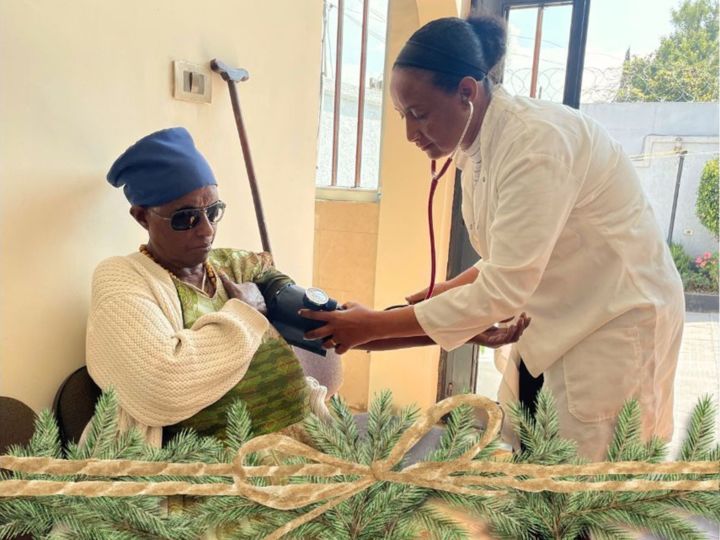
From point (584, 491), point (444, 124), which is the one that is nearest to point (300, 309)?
point (444, 124)

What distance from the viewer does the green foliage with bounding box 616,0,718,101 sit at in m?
1.57

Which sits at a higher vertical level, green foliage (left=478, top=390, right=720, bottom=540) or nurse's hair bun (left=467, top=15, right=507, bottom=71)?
nurse's hair bun (left=467, top=15, right=507, bottom=71)

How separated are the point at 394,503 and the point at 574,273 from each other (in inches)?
30.1

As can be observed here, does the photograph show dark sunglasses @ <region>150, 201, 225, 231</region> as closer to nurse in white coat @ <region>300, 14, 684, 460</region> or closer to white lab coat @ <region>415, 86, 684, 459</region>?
nurse in white coat @ <region>300, 14, 684, 460</region>

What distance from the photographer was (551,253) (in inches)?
39.6

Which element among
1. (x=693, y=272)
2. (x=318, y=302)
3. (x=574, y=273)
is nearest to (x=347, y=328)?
(x=318, y=302)

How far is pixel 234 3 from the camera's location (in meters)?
1.34

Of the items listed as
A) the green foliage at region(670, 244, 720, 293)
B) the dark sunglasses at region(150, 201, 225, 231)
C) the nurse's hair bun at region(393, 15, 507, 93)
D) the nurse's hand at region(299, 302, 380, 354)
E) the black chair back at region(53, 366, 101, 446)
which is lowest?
the black chair back at region(53, 366, 101, 446)

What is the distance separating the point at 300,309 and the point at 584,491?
763 millimetres

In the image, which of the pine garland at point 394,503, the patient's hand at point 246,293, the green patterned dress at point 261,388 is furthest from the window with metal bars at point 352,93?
the pine garland at point 394,503

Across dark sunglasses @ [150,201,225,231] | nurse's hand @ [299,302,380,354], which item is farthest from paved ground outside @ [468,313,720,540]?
dark sunglasses @ [150,201,225,231]

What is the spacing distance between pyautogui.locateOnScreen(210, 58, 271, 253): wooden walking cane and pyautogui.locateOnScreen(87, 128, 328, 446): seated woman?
1.01ft

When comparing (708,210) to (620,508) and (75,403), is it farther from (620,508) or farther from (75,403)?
(75,403)

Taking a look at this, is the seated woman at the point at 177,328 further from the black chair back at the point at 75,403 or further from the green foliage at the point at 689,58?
the green foliage at the point at 689,58
